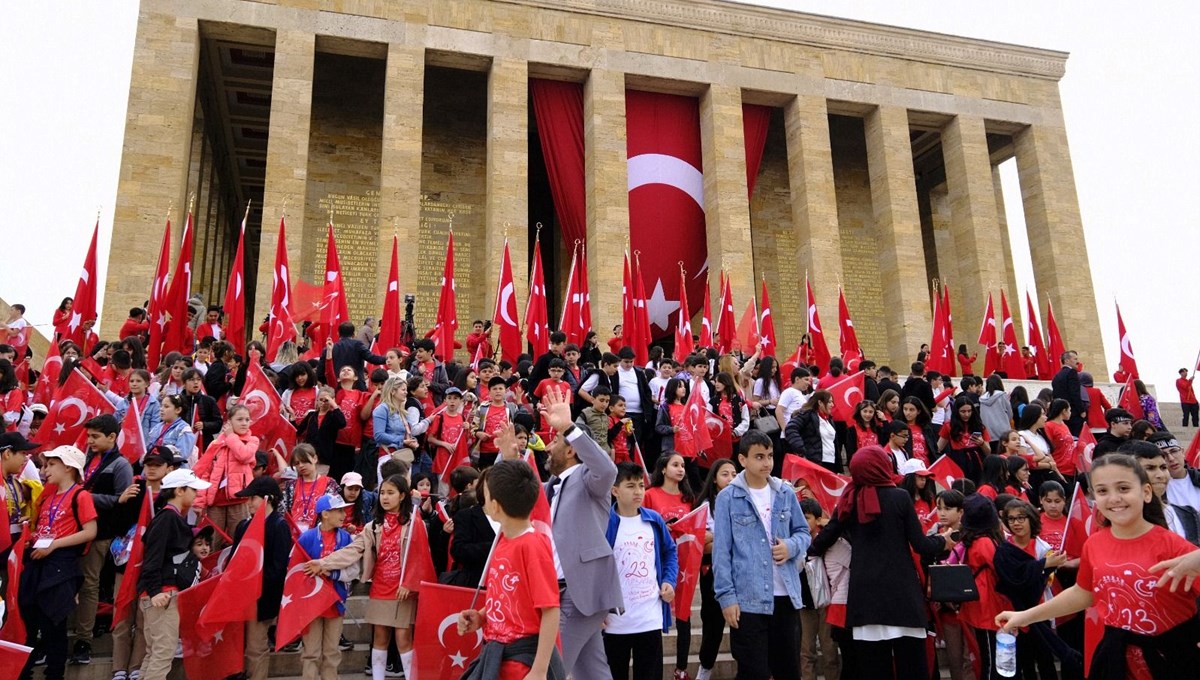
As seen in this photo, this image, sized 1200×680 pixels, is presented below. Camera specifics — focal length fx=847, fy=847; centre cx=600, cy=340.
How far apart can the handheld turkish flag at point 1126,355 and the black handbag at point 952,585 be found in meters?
14.5

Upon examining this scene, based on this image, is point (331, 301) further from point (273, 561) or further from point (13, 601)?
point (13, 601)

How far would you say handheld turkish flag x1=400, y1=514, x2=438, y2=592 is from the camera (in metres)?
5.97

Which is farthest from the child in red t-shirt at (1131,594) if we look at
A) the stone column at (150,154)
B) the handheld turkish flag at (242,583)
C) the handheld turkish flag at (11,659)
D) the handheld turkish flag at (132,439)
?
the stone column at (150,154)

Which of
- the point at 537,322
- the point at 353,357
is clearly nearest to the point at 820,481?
the point at 353,357

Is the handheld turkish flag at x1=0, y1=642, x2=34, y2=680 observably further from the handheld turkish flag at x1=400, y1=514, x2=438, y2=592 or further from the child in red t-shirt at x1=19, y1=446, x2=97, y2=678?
the handheld turkish flag at x1=400, y1=514, x2=438, y2=592

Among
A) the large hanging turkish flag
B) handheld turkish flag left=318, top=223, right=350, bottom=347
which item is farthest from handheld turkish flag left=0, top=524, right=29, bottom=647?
the large hanging turkish flag

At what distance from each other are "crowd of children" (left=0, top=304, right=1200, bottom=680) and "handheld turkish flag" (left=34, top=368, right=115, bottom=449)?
0.11m

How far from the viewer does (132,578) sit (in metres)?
6.02

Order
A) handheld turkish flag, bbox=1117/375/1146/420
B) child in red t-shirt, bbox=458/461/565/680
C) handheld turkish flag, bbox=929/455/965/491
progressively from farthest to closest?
handheld turkish flag, bbox=1117/375/1146/420, handheld turkish flag, bbox=929/455/965/491, child in red t-shirt, bbox=458/461/565/680

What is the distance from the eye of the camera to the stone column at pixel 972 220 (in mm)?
23875

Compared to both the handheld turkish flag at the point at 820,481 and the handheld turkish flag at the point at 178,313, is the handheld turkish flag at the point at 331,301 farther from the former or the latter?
the handheld turkish flag at the point at 820,481

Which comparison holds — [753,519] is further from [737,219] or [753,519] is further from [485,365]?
[737,219]

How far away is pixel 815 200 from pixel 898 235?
257 cm

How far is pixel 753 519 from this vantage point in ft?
17.5
